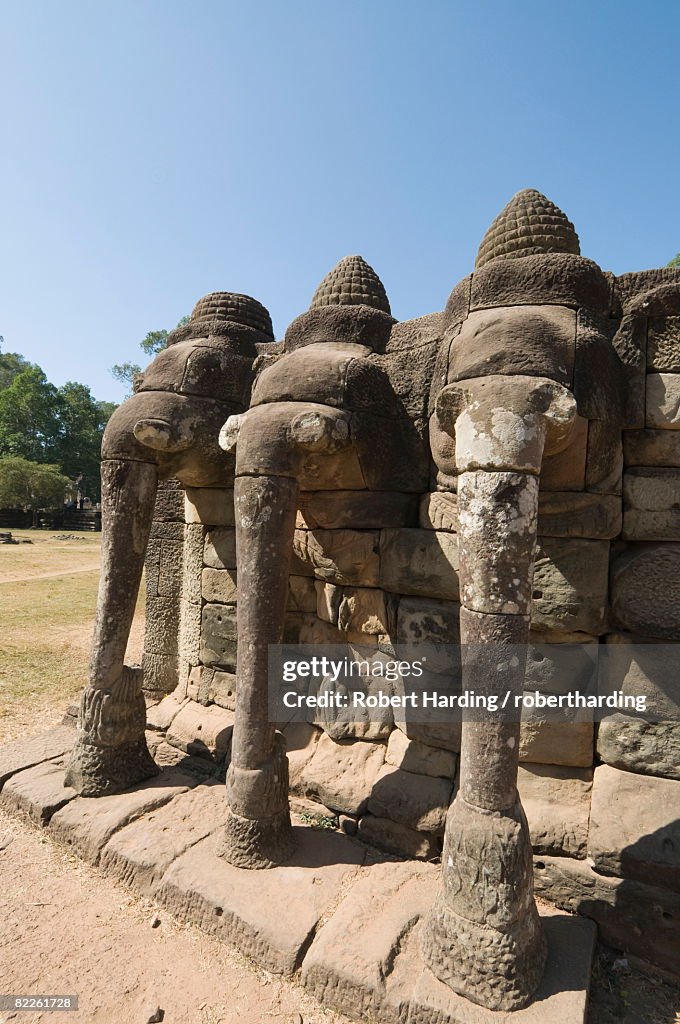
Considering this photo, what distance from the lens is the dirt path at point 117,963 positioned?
2.33m

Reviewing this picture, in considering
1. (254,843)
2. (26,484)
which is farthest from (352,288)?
(26,484)

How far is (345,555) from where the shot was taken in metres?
3.66

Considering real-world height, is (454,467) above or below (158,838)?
above

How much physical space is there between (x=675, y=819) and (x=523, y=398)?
6.99ft

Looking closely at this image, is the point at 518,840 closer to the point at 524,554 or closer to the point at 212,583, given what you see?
the point at 524,554

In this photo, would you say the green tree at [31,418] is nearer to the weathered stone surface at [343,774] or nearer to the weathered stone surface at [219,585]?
the weathered stone surface at [219,585]

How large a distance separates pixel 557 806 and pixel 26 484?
34127 millimetres

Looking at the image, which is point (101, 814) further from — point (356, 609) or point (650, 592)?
point (650, 592)

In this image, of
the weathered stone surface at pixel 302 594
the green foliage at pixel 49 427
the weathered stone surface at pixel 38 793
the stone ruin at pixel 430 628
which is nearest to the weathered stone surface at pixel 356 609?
the stone ruin at pixel 430 628

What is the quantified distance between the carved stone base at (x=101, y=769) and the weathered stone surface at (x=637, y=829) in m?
2.99

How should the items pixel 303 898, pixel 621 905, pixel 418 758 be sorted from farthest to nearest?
pixel 418 758 < pixel 303 898 < pixel 621 905

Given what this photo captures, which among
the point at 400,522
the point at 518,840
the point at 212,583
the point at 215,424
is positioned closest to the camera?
the point at 518,840

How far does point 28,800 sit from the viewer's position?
12.2 feet

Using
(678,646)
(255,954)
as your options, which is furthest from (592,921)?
(255,954)
